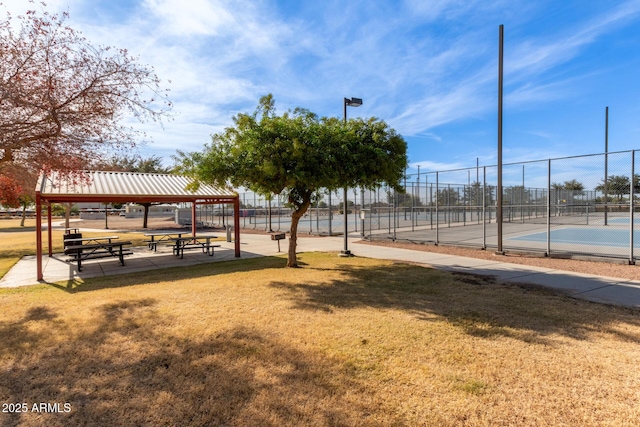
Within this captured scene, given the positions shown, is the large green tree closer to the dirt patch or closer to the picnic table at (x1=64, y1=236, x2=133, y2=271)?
the picnic table at (x1=64, y1=236, x2=133, y2=271)

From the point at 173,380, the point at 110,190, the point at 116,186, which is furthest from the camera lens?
the point at 116,186

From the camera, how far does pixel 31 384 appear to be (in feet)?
11.9

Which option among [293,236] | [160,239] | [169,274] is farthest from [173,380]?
[160,239]

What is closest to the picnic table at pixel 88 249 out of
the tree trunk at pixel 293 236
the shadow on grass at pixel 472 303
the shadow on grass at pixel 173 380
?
the tree trunk at pixel 293 236

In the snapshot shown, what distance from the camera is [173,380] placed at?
12.1ft

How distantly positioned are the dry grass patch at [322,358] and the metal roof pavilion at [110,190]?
3359mm

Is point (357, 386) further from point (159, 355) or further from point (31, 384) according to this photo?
point (31, 384)

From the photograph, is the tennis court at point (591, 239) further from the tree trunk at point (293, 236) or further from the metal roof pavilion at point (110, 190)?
the metal roof pavilion at point (110, 190)

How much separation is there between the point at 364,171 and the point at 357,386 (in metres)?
6.04

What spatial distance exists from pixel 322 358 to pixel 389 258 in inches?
327

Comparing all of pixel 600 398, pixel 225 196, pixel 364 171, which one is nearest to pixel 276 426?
pixel 600 398

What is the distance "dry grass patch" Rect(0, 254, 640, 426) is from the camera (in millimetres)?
3121

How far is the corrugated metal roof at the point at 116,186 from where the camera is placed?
995cm

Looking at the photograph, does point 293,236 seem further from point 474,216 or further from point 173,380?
point 474,216
